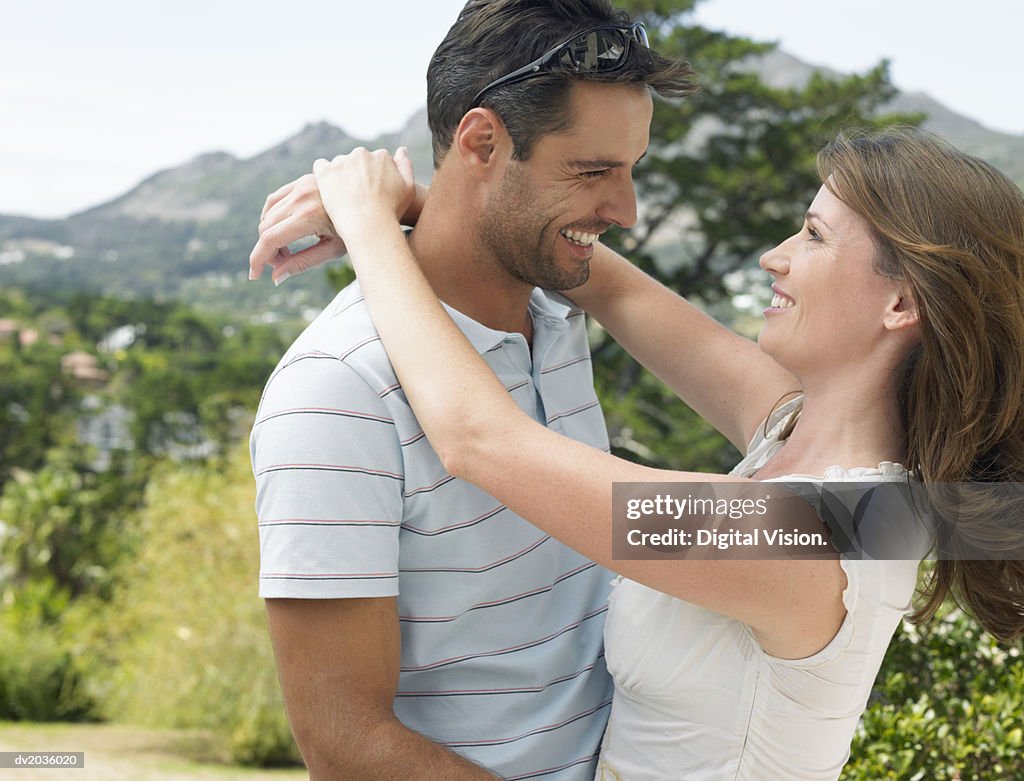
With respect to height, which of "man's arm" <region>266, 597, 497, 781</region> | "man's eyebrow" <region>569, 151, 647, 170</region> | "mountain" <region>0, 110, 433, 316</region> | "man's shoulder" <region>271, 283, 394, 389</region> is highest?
"man's eyebrow" <region>569, 151, 647, 170</region>

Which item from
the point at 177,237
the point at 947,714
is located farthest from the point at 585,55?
the point at 177,237

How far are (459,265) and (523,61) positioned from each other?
33cm

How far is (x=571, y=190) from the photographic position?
1.63m

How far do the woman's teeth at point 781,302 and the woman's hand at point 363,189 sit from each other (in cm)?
57

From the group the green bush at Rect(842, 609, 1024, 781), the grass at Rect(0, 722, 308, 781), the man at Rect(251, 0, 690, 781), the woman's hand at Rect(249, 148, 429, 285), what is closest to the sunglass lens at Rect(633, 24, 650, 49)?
the man at Rect(251, 0, 690, 781)

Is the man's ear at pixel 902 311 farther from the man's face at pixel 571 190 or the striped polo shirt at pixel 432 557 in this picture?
the striped polo shirt at pixel 432 557

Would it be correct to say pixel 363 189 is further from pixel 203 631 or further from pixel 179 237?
pixel 179 237

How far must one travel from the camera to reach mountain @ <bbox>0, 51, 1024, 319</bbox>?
2388 inches

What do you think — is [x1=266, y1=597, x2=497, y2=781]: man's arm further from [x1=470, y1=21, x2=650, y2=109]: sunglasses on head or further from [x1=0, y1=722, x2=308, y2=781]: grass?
[x1=0, y1=722, x2=308, y2=781]: grass

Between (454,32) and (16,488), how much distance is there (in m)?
25.9

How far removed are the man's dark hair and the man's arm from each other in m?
0.75

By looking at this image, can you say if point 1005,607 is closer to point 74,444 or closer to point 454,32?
point 454,32

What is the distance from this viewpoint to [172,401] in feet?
130

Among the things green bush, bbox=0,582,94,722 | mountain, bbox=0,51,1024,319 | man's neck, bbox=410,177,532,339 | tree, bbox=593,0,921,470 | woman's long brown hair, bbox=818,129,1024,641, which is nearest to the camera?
woman's long brown hair, bbox=818,129,1024,641
